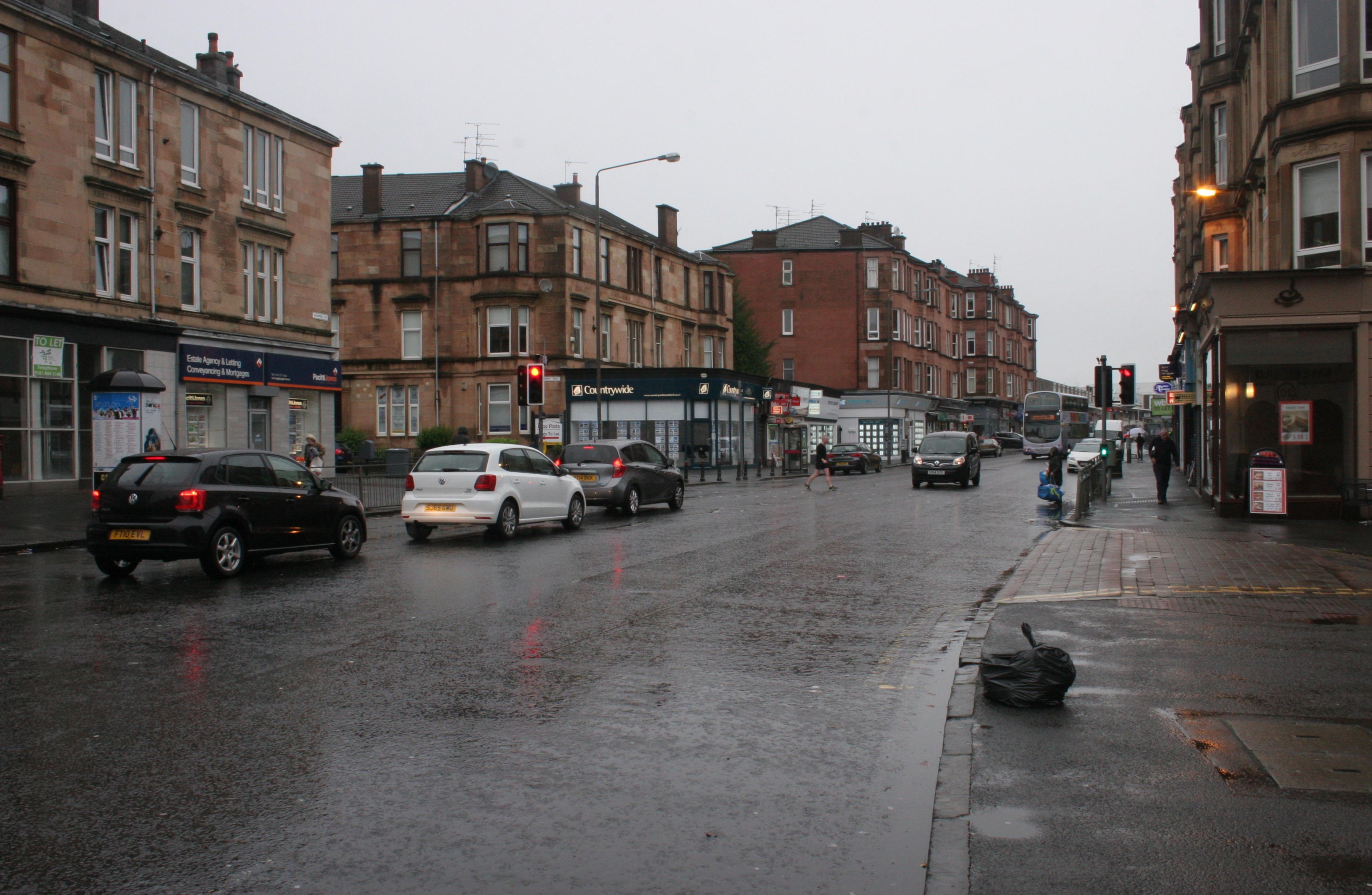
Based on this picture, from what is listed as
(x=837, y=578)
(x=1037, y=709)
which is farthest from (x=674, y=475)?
(x=1037, y=709)

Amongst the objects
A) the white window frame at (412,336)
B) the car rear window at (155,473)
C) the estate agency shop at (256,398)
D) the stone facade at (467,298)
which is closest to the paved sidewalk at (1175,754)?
the car rear window at (155,473)

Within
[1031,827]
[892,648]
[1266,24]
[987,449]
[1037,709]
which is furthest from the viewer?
[987,449]

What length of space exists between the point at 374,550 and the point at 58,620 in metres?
6.57

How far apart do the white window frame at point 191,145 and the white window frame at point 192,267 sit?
1372mm

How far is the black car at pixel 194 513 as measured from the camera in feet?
39.8

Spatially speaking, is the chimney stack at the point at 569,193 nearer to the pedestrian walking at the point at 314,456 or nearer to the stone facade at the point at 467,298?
the stone facade at the point at 467,298

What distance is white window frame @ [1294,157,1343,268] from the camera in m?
19.2

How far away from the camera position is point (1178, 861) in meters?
4.02

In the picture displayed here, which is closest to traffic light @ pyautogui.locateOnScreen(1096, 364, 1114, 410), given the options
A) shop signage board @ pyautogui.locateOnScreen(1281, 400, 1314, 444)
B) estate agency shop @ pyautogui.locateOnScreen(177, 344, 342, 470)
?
shop signage board @ pyautogui.locateOnScreen(1281, 400, 1314, 444)

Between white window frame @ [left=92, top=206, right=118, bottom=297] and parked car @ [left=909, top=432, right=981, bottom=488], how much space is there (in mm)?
23221

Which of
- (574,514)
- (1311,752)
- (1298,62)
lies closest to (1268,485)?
(1298,62)

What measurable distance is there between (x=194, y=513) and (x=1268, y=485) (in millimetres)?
17662

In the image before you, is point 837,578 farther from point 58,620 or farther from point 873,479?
point 873,479

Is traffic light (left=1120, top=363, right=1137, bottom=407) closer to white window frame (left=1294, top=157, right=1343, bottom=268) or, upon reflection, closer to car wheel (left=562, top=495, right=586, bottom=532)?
white window frame (left=1294, top=157, right=1343, bottom=268)
